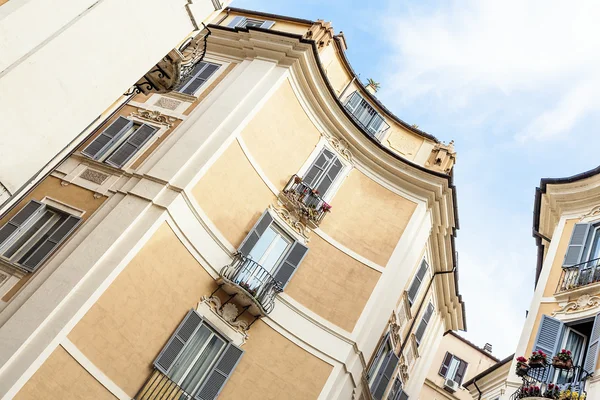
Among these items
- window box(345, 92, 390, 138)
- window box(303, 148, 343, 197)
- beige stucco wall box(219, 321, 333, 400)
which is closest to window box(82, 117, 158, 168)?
window box(303, 148, 343, 197)

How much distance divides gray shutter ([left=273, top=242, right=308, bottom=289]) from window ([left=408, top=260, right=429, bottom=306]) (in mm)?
5354

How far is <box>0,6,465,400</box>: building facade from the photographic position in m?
13.2

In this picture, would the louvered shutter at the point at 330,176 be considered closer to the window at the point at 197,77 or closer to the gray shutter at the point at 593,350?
the window at the point at 197,77

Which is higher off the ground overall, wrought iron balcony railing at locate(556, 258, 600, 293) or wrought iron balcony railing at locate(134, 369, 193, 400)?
wrought iron balcony railing at locate(556, 258, 600, 293)

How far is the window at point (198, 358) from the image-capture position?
14.2 m

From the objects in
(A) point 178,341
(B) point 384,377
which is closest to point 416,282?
(B) point 384,377

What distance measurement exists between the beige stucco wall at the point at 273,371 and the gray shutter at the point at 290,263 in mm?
1535

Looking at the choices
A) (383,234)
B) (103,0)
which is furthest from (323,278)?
(103,0)

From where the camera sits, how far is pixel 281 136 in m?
18.8

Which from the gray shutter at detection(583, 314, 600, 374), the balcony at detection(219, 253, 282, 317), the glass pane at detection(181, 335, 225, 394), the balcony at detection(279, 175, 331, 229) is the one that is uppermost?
the balcony at detection(279, 175, 331, 229)

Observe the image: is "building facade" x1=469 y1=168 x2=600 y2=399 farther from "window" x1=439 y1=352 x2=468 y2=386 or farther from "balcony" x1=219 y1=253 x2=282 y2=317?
"window" x1=439 y1=352 x2=468 y2=386

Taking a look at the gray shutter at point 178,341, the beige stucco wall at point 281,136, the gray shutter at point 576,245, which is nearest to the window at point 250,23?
the beige stucco wall at point 281,136

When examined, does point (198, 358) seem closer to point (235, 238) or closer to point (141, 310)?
point (141, 310)

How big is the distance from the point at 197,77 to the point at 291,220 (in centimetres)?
605
